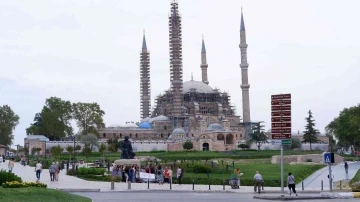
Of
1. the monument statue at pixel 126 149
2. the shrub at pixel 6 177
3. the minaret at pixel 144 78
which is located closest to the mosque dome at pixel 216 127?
the minaret at pixel 144 78

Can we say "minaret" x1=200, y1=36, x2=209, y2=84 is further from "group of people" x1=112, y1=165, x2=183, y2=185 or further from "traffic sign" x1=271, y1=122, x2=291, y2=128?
"traffic sign" x1=271, y1=122, x2=291, y2=128

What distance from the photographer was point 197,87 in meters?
110

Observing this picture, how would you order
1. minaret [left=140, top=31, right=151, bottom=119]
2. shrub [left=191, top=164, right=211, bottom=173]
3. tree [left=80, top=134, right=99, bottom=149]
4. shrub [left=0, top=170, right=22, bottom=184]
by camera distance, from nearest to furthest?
shrub [left=0, top=170, right=22, bottom=184], shrub [left=191, top=164, right=211, bottom=173], tree [left=80, top=134, right=99, bottom=149], minaret [left=140, top=31, right=151, bottom=119]

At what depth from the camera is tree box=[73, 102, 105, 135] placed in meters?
88.0

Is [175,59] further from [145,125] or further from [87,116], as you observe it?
[87,116]

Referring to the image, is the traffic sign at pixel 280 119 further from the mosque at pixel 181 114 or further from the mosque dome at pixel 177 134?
the mosque dome at pixel 177 134

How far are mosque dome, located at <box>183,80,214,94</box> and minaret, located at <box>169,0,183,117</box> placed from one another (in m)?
9.53

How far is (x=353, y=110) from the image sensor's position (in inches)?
2955

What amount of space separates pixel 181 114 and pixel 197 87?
9.82 metres

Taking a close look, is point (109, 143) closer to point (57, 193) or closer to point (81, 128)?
point (81, 128)

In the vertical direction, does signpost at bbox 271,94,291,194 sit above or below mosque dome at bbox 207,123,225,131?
below

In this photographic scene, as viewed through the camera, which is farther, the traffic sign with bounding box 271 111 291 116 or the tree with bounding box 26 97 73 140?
the tree with bounding box 26 97 73 140

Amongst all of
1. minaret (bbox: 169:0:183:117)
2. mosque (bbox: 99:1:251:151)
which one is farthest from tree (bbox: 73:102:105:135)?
minaret (bbox: 169:0:183:117)

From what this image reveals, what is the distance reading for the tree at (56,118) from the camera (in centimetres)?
8487
